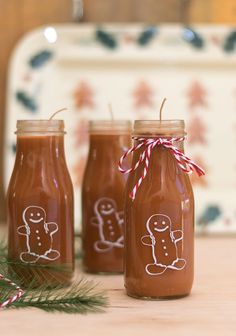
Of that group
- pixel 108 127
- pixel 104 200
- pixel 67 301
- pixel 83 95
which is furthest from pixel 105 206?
pixel 83 95

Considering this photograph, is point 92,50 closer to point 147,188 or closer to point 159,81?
point 159,81

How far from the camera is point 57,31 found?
1.46 m

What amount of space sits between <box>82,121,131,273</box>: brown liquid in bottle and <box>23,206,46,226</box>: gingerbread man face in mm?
143

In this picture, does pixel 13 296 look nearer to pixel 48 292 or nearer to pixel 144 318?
pixel 48 292

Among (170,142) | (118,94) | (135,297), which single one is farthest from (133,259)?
(118,94)

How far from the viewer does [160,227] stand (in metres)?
0.84

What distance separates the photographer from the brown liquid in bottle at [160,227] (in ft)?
2.75

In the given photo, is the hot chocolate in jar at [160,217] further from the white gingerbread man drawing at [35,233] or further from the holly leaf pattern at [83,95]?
the holly leaf pattern at [83,95]

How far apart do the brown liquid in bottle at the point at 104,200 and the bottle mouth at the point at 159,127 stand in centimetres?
19

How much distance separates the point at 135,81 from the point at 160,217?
0.69 m

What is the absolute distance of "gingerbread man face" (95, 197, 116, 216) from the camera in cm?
102

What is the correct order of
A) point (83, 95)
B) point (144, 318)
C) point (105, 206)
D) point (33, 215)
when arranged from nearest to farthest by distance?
point (144, 318)
point (33, 215)
point (105, 206)
point (83, 95)

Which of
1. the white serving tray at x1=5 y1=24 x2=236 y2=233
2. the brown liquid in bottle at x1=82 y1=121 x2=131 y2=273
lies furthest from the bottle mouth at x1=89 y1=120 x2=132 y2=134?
the white serving tray at x1=5 y1=24 x2=236 y2=233

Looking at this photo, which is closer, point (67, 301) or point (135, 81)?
point (67, 301)
